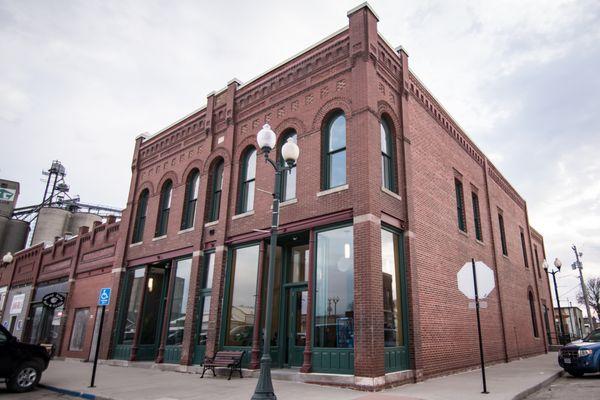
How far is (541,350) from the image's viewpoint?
2475cm

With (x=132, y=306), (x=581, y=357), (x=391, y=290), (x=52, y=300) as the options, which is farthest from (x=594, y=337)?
(x=52, y=300)

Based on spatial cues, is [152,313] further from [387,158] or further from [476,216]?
[476,216]

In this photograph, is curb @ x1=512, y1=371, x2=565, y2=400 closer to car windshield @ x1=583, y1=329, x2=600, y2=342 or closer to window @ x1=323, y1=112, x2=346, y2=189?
car windshield @ x1=583, y1=329, x2=600, y2=342

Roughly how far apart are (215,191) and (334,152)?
6.08 m

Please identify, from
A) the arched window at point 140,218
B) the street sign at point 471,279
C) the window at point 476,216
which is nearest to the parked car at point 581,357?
the street sign at point 471,279

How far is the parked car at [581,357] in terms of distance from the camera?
12711mm

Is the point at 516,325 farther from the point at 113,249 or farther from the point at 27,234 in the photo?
the point at 27,234

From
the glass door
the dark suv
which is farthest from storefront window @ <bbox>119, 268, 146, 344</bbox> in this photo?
the dark suv

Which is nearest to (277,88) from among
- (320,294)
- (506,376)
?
(320,294)

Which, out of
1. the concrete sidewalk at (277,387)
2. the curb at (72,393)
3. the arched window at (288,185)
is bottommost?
the curb at (72,393)

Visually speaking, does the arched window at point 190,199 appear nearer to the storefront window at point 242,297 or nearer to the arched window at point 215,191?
the arched window at point 215,191

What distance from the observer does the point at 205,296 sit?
15.7 metres

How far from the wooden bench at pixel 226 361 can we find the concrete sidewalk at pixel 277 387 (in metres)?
0.36

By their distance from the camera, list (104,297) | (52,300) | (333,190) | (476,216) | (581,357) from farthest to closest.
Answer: (52,300) → (476,216) → (581,357) → (333,190) → (104,297)
